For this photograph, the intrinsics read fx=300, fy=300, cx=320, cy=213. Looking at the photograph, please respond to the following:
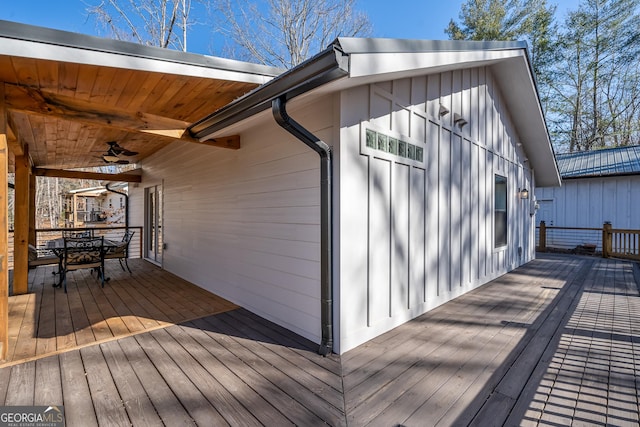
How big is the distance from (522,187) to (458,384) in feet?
23.0

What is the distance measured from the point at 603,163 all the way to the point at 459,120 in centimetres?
923

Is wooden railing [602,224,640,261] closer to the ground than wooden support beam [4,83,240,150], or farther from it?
closer to the ground

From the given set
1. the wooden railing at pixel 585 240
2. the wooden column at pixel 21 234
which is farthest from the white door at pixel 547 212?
the wooden column at pixel 21 234

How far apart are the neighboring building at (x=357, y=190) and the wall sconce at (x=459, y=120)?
0.02m

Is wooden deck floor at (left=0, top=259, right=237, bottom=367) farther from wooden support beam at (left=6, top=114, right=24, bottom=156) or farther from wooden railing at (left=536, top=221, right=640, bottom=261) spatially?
wooden railing at (left=536, top=221, right=640, bottom=261)

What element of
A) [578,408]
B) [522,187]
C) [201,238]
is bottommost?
[578,408]

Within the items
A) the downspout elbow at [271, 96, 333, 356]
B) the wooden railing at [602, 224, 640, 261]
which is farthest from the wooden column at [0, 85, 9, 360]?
the wooden railing at [602, 224, 640, 261]

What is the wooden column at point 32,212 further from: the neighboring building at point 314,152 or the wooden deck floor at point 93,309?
the neighboring building at point 314,152

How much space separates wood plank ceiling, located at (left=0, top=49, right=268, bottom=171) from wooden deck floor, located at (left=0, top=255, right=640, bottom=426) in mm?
2210

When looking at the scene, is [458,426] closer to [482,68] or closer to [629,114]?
[482,68]

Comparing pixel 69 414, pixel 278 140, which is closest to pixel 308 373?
pixel 69 414

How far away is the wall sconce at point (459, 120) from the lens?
15.3 feet

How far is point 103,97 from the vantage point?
312 centimetres

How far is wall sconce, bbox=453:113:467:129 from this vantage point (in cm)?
467
